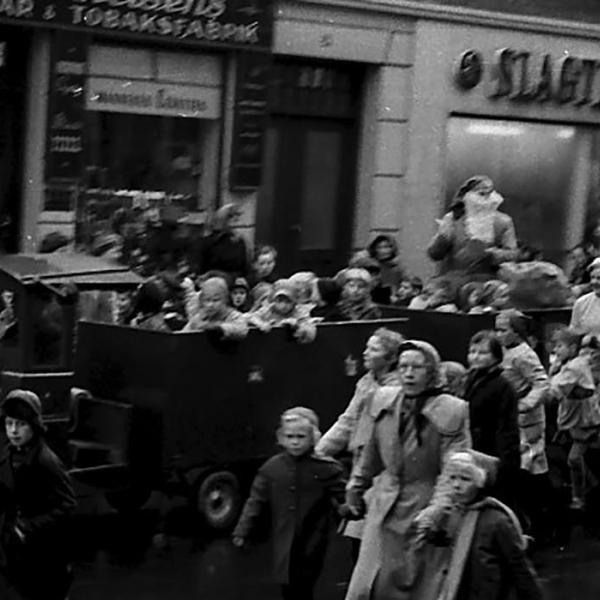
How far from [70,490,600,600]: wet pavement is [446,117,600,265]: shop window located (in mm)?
10728

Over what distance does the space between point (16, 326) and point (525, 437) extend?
3758 millimetres

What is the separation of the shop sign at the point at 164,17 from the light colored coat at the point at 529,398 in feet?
23.0

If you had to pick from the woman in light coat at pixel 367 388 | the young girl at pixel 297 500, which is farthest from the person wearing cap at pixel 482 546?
the woman in light coat at pixel 367 388

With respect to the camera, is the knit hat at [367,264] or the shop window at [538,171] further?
the shop window at [538,171]

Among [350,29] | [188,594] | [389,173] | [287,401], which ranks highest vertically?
[350,29]

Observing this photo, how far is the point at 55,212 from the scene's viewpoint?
1884 cm

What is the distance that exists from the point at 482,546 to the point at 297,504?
5.58 feet

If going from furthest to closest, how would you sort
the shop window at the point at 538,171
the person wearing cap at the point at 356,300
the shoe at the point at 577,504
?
the shop window at the point at 538,171 < the shoe at the point at 577,504 < the person wearing cap at the point at 356,300

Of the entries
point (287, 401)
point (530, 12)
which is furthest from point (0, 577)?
point (530, 12)

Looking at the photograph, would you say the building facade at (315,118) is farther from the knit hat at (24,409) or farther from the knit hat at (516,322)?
the knit hat at (24,409)

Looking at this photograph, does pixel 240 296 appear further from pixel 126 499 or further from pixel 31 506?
pixel 31 506

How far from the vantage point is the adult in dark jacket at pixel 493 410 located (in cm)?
1185

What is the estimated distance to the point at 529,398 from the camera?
13.6 meters

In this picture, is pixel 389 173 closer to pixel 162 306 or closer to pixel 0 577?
pixel 162 306
